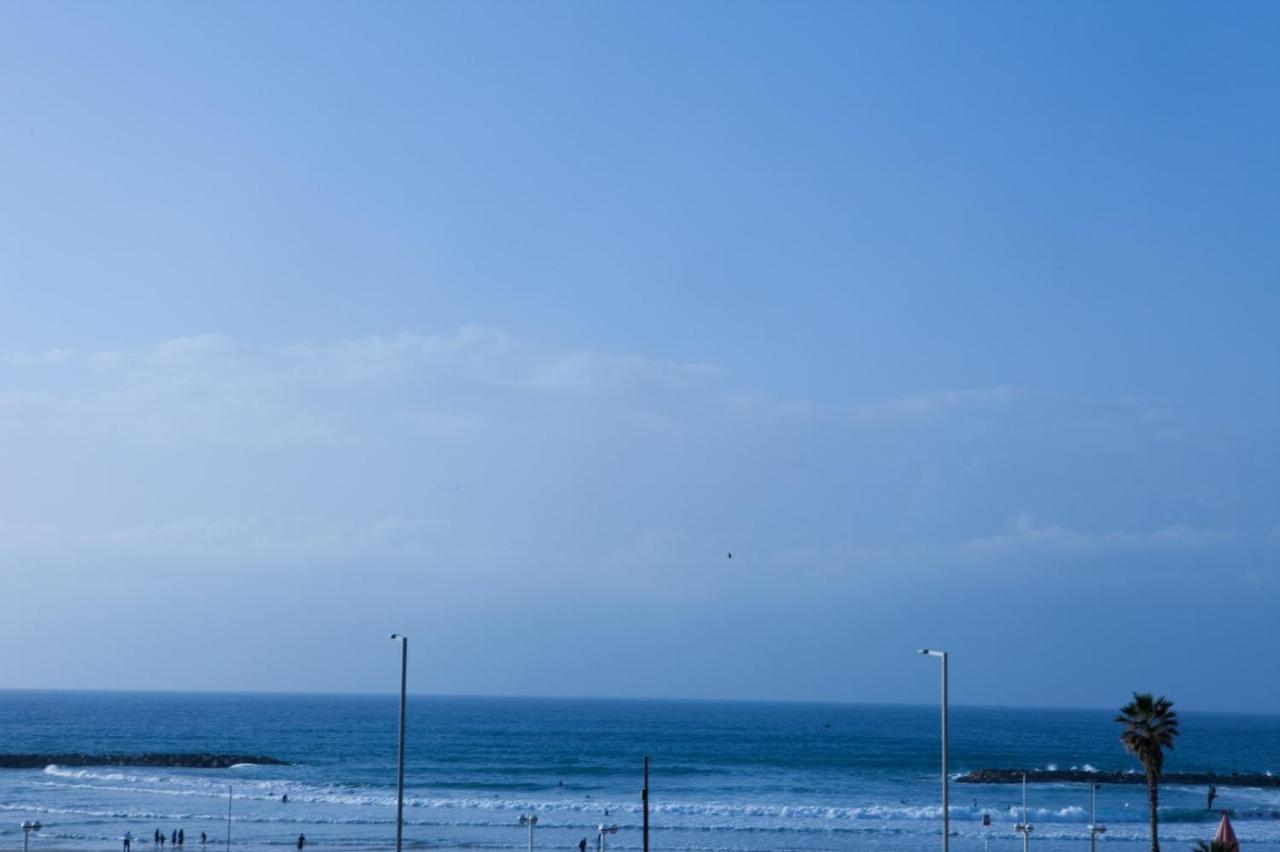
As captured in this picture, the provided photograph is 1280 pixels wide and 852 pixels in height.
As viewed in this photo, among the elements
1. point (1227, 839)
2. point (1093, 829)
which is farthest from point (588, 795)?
point (1227, 839)

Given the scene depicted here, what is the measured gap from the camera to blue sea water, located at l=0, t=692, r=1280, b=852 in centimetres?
5456

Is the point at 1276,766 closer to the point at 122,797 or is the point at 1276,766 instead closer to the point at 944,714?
the point at 122,797

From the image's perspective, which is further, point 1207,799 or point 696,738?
point 696,738

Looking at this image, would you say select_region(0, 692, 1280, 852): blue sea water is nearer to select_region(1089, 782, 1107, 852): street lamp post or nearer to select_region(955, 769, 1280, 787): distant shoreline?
select_region(1089, 782, 1107, 852): street lamp post

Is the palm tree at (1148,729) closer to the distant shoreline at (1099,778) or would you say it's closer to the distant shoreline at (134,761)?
the distant shoreline at (1099,778)

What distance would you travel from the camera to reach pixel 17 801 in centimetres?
6438

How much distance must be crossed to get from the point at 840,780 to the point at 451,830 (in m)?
35.6

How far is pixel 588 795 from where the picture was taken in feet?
237

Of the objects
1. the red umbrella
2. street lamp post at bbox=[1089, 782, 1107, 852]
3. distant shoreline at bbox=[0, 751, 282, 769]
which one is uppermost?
the red umbrella

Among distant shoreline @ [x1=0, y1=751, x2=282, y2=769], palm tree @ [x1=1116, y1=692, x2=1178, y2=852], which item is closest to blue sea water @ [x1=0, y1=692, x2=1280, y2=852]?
distant shoreline @ [x1=0, y1=751, x2=282, y2=769]

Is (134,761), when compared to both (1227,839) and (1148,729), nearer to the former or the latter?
(1148,729)

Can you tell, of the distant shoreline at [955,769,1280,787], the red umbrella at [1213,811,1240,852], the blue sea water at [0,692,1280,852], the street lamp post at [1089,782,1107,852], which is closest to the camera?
the red umbrella at [1213,811,1240,852]

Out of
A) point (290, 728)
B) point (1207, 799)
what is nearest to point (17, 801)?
point (1207, 799)

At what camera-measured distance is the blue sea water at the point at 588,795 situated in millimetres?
54562
